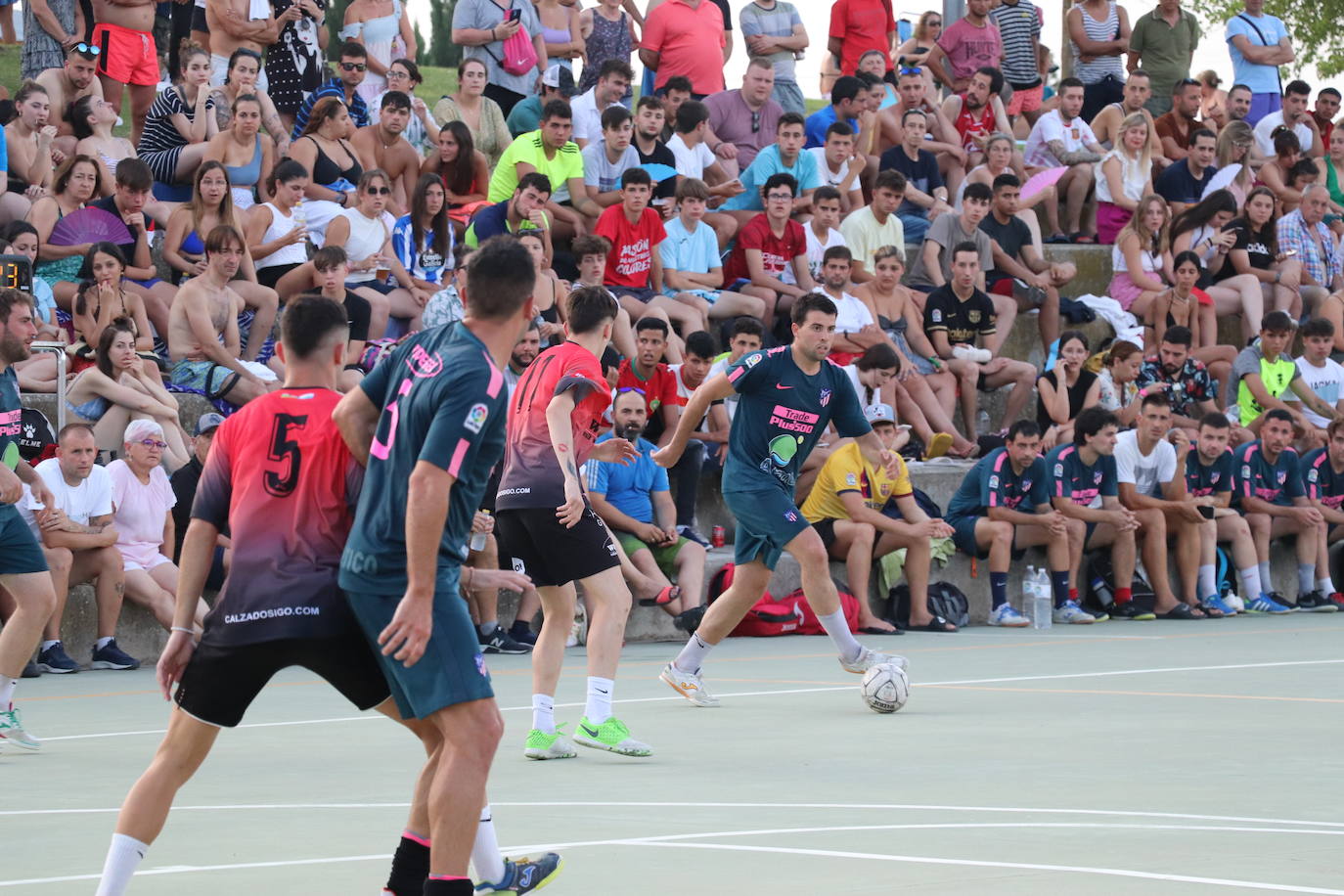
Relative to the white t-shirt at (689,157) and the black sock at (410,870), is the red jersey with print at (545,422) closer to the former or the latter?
the black sock at (410,870)

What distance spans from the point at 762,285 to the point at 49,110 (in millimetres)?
6698

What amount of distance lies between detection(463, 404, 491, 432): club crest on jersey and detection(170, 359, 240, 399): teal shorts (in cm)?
976

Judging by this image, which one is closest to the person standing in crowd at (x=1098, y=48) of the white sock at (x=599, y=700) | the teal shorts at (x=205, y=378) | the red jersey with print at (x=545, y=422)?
the teal shorts at (x=205, y=378)

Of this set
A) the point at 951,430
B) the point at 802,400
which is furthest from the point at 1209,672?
the point at 951,430

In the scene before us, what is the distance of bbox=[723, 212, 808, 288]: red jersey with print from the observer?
60.2 feet

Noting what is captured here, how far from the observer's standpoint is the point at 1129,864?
5.82m

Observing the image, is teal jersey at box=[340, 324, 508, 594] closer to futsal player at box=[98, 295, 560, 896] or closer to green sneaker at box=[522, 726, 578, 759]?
futsal player at box=[98, 295, 560, 896]

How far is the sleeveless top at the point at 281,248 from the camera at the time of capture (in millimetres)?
15977

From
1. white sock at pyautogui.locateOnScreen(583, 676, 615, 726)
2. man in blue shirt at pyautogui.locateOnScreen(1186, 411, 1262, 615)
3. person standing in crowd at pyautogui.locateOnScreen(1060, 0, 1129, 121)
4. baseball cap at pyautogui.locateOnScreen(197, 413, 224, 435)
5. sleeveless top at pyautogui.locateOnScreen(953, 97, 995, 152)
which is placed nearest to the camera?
white sock at pyautogui.locateOnScreen(583, 676, 615, 726)

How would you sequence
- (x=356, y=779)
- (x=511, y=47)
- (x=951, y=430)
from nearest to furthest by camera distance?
1. (x=356, y=779)
2. (x=951, y=430)
3. (x=511, y=47)

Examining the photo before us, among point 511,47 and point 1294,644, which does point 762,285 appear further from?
point 1294,644

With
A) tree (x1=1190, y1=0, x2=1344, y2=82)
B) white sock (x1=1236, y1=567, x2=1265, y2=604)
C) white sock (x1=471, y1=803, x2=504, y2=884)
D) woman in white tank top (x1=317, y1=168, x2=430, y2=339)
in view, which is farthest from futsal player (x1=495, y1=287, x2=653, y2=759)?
tree (x1=1190, y1=0, x2=1344, y2=82)

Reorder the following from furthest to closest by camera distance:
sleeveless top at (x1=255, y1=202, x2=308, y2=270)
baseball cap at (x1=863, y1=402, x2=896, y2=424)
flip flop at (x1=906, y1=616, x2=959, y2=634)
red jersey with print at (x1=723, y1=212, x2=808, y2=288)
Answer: red jersey with print at (x1=723, y1=212, x2=808, y2=288), baseball cap at (x1=863, y1=402, x2=896, y2=424), flip flop at (x1=906, y1=616, x2=959, y2=634), sleeveless top at (x1=255, y1=202, x2=308, y2=270)

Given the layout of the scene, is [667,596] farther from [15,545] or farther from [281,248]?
[15,545]
